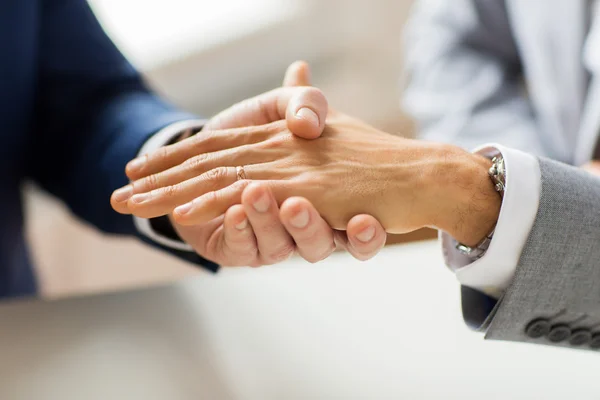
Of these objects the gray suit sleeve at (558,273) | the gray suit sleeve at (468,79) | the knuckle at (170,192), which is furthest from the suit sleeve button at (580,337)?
the gray suit sleeve at (468,79)

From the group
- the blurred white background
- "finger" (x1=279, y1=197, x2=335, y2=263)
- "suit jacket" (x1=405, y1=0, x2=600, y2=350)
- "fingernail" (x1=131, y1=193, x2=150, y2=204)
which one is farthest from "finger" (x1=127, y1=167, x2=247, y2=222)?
the blurred white background

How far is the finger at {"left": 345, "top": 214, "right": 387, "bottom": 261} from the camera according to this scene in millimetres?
640

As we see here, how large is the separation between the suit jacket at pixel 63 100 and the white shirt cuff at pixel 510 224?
508 millimetres

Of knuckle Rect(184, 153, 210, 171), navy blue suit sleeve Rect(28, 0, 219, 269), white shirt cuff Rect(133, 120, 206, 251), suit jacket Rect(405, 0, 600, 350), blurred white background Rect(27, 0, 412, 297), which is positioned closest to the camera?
knuckle Rect(184, 153, 210, 171)

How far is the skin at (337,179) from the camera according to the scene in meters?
0.67

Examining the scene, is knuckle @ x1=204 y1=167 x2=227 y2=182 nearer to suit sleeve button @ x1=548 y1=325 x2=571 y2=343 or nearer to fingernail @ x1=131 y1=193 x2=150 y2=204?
fingernail @ x1=131 y1=193 x2=150 y2=204

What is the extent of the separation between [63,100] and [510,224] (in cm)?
76

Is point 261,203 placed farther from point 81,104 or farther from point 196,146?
point 81,104

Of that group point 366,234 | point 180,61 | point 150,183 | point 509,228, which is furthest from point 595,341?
point 180,61

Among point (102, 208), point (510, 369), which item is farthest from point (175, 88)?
point (510, 369)

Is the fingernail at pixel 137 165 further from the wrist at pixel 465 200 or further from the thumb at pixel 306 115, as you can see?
the wrist at pixel 465 200

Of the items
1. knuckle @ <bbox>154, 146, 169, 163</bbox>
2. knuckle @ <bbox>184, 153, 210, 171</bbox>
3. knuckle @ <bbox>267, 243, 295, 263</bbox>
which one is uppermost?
knuckle @ <bbox>184, 153, 210, 171</bbox>

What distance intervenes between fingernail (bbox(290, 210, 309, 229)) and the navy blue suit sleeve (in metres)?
0.39

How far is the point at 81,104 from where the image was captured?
1039 mm
